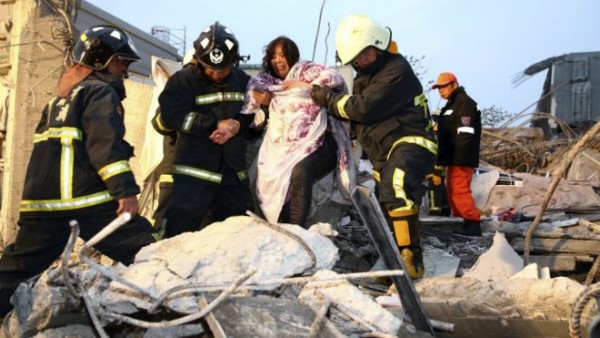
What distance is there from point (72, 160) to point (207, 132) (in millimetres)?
1205

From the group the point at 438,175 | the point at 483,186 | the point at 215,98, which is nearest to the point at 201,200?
the point at 215,98

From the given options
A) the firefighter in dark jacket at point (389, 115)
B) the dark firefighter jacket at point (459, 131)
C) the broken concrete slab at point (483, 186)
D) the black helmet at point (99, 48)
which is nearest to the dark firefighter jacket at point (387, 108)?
the firefighter in dark jacket at point (389, 115)

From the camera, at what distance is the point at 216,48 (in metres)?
4.47

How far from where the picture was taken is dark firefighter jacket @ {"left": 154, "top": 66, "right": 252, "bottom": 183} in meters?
4.55

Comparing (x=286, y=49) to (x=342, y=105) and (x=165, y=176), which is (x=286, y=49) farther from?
(x=165, y=176)

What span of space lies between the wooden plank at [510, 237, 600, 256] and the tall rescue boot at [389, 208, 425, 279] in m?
2.08

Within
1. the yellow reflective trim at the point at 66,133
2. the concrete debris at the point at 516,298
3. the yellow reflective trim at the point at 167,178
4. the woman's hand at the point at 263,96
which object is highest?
the woman's hand at the point at 263,96

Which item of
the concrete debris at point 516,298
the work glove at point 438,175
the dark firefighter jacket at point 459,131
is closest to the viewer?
the concrete debris at point 516,298

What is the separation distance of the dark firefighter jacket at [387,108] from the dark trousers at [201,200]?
932 millimetres

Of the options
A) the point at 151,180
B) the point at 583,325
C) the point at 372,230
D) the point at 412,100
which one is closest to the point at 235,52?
the point at 412,100

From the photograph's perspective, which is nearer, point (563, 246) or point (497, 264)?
point (497, 264)

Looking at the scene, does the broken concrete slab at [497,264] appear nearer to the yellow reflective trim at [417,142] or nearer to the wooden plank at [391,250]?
the yellow reflective trim at [417,142]

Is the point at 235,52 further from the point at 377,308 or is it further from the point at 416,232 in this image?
the point at 377,308

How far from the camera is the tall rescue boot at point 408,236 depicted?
4.07m
